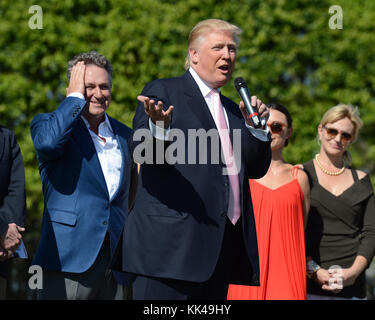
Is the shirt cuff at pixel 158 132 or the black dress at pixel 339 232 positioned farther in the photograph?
the black dress at pixel 339 232

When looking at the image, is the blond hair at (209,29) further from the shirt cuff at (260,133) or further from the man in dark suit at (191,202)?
the shirt cuff at (260,133)

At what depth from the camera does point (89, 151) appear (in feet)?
13.5

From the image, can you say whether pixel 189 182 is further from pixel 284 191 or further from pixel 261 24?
pixel 261 24

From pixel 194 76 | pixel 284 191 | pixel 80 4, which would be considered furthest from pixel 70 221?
pixel 80 4

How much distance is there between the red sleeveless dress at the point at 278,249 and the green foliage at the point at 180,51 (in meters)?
2.84

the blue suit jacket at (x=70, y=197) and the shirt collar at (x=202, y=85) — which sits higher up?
the shirt collar at (x=202, y=85)

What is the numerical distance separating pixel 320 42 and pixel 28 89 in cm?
374

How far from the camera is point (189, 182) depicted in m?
3.20

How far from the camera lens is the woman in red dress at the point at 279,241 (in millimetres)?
4723

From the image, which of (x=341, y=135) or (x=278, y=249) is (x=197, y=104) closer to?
(x=278, y=249)

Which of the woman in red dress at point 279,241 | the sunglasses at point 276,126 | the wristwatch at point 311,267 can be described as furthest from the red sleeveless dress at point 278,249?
the sunglasses at point 276,126

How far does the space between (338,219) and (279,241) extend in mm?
683

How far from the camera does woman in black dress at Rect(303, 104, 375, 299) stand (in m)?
5.06

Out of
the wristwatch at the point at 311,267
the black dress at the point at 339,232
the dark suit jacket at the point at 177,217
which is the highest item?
the dark suit jacket at the point at 177,217
